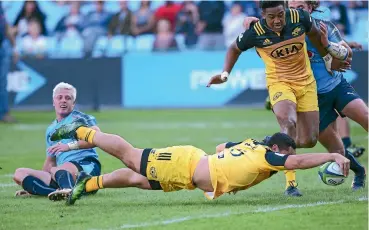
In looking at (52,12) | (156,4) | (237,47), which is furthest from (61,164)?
(52,12)

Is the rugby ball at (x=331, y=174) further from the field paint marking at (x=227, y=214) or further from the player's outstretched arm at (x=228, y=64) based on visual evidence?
the player's outstretched arm at (x=228, y=64)

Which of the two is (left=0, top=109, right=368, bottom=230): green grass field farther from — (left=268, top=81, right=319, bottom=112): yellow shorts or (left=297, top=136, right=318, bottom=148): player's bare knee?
(left=268, top=81, right=319, bottom=112): yellow shorts

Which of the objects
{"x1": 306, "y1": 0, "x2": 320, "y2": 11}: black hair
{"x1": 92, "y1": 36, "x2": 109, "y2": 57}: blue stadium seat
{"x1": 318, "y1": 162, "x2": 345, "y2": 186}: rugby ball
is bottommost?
{"x1": 318, "y1": 162, "x2": 345, "y2": 186}: rugby ball

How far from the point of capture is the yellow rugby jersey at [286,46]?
10.5 m

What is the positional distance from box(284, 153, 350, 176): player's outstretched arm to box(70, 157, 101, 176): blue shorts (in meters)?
2.68

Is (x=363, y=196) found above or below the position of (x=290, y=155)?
below

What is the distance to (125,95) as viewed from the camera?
24.3 metres

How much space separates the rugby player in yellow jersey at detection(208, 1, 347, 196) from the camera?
1044cm

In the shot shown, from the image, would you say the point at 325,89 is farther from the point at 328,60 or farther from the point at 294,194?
the point at 294,194

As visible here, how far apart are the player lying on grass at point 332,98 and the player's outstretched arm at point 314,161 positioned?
2.30 m

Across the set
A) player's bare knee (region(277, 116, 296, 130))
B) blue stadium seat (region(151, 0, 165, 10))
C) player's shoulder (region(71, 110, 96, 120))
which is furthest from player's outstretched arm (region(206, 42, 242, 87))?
blue stadium seat (region(151, 0, 165, 10))

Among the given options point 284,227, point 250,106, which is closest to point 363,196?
point 284,227

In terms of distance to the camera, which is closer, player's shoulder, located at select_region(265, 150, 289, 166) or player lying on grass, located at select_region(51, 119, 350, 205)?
player's shoulder, located at select_region(265, 150, 289, 166)

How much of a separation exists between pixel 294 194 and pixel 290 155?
1476 mm
